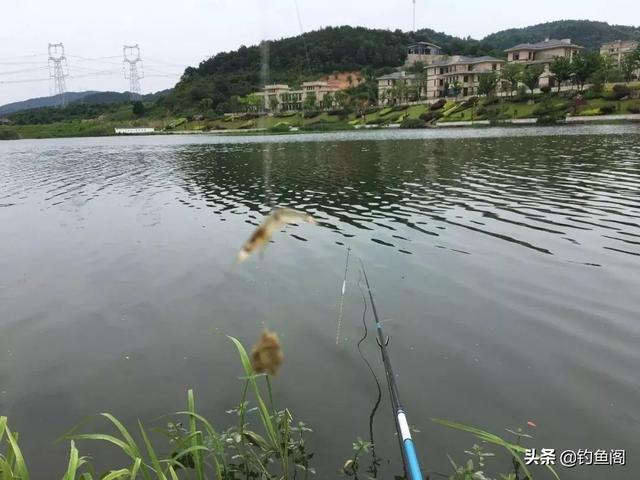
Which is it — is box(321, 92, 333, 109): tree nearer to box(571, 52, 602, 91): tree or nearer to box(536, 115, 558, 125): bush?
box(571, 52, 602, 91): tree

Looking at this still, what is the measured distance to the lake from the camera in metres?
5.56

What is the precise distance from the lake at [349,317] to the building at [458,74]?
11798 cm

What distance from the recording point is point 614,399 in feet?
18.6

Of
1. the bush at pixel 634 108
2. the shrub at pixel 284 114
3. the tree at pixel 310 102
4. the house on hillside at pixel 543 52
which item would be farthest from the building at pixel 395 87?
the bush at pixel 634 108

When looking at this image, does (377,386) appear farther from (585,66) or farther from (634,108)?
(585,66)

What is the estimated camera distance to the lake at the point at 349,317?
5.56m

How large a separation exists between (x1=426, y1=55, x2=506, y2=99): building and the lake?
11798 centimetres

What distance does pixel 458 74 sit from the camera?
12794 cm

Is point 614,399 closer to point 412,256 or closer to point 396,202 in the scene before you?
point 412,256

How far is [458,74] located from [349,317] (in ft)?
438

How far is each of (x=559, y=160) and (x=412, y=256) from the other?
2176cm

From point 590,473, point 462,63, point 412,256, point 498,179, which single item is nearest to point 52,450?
point 590,473

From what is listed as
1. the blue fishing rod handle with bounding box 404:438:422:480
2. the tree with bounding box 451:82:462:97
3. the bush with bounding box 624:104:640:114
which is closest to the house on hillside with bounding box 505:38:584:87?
the tree with bounding box 451:82:462:97

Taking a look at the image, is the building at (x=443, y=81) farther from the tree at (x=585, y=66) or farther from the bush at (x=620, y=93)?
the bush at (x=620, y=93)
